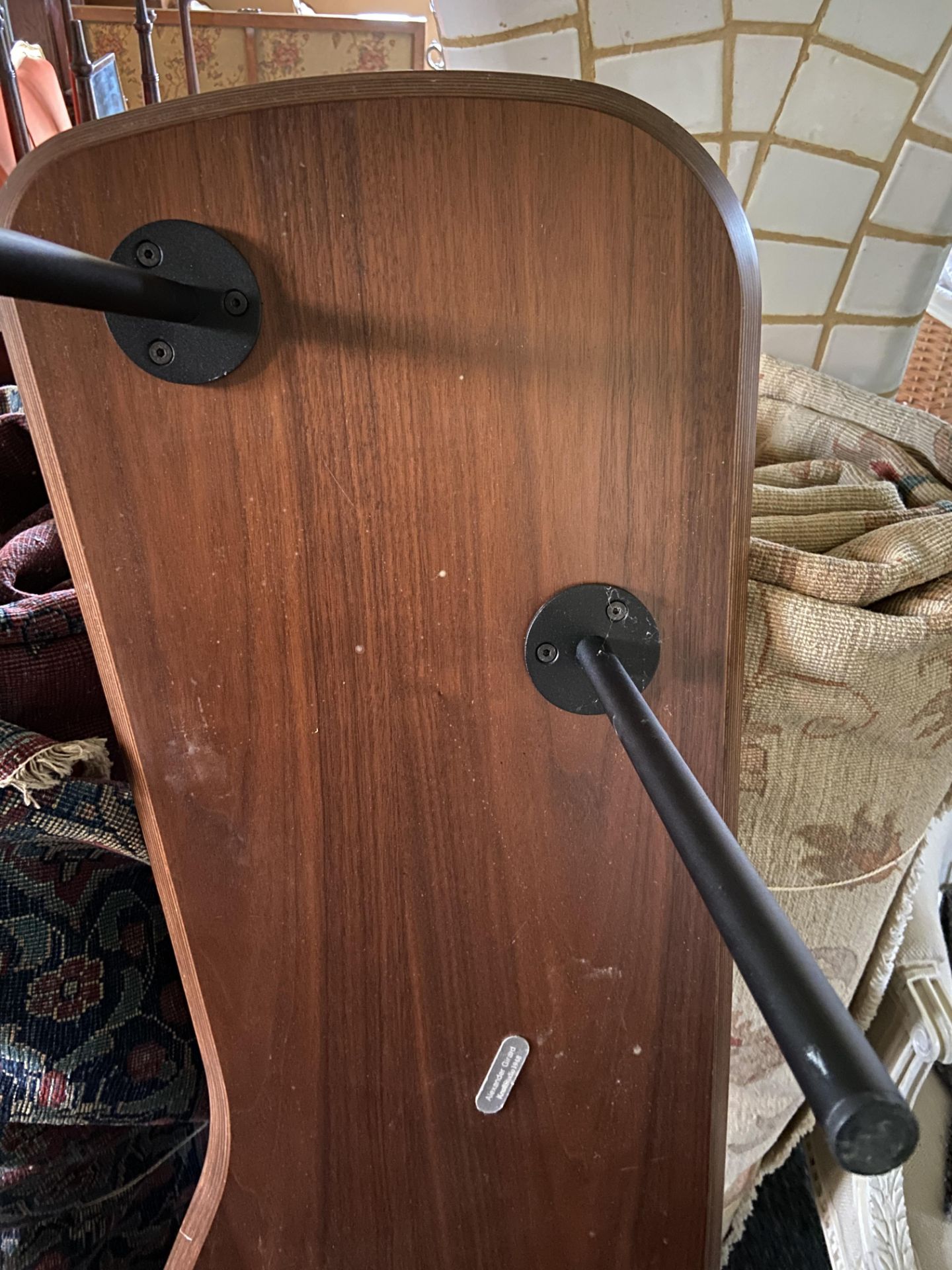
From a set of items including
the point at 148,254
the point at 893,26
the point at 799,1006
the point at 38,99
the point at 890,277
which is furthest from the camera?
the point at 38,99

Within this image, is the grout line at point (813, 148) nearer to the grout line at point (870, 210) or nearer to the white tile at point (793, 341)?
the grout line at point (870, 210)

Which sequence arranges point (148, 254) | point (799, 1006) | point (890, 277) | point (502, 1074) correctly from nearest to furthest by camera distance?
point (799, 1006) → point (148, 254) → point (502, 1074) → point (890, 277)

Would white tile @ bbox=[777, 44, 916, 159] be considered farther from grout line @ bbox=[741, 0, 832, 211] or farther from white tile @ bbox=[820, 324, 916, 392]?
white tile @ bbox=[820, 324, 916, 392]

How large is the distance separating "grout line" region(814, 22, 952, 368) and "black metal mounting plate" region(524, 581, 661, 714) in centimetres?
50

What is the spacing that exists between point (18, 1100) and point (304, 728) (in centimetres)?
28

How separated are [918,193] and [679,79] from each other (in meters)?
0.22

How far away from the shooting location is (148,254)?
0.33 metres

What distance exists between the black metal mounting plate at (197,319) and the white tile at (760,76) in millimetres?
542

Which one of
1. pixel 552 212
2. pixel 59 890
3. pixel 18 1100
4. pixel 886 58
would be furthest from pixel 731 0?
pixel 18 1100

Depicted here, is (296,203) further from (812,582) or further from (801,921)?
(801,921)

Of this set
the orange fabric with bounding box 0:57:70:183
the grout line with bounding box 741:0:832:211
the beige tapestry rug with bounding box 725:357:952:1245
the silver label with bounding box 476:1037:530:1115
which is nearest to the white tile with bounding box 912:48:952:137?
the grout line with bounding box 741:0:832:211

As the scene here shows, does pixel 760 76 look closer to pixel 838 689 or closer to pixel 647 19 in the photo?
pixel 647 19

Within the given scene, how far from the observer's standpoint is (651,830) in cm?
44

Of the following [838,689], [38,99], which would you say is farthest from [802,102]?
[38,99]
